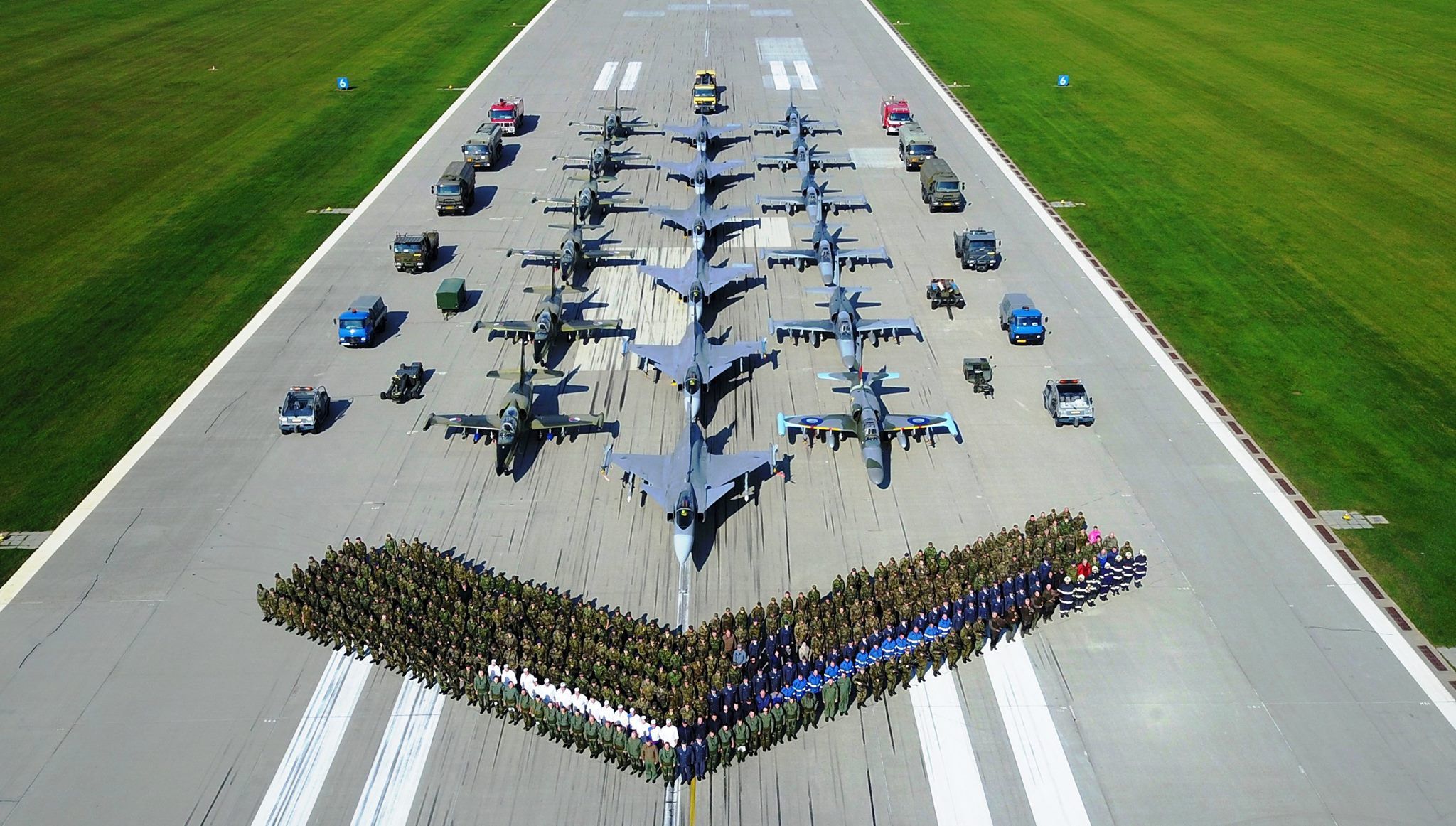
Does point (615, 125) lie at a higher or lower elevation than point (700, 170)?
lower

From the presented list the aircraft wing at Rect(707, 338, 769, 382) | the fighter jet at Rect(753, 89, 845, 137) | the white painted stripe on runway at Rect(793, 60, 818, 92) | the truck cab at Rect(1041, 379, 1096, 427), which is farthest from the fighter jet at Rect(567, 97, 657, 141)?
the truck cab at Rect(1041, 379, 1096, 427)

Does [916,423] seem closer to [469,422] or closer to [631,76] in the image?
[469,422]

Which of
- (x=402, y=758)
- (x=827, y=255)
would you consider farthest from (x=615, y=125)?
(x=402, y=758)

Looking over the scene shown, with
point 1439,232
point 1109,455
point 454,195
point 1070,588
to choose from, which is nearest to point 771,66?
point 454,195

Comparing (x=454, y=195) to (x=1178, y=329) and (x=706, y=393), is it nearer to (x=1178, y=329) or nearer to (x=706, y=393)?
(x=706, y=393)

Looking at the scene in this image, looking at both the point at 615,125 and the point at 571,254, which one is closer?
the point at 571,254

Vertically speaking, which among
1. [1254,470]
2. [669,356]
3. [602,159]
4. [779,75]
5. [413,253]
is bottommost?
[779,75]

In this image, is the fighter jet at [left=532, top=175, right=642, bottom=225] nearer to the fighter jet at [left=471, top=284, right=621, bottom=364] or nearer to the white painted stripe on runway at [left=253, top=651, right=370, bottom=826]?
the fighter jet at [left=471, top=284, right=621, bottom=364]
